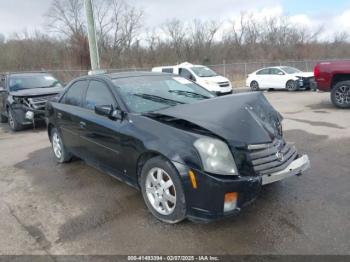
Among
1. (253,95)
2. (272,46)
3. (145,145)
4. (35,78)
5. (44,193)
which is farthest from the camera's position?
(272,46)

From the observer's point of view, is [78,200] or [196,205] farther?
[78,200]

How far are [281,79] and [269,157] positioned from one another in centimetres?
1540

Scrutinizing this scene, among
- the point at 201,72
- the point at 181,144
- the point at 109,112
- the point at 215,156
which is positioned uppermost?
the point at 201,72

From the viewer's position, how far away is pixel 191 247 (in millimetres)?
2922

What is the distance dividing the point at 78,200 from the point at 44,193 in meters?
0.64

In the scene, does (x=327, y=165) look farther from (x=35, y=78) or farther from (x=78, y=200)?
(x=35, y=78)

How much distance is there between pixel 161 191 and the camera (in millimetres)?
3301

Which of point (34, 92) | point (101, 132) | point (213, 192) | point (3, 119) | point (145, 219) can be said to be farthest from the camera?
point (3, 119)

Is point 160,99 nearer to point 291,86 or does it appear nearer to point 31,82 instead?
point 31,82

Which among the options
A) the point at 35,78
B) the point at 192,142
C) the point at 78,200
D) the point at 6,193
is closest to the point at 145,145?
the point at 192,142

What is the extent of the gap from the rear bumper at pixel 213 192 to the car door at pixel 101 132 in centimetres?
112

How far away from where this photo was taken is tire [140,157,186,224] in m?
3.09

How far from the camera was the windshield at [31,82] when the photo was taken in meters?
9.93

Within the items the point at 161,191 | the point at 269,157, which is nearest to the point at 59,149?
the point at 161,191
